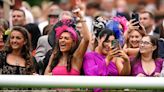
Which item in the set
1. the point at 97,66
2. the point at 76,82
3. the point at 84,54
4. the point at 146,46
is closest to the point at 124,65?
the point at 97,66

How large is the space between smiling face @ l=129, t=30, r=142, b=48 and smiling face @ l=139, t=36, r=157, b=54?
0.77 meters

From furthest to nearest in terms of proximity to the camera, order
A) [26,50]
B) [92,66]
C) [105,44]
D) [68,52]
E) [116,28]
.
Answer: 1. [116,28]
2. [105,44]
3. [26,50]
4. [68,52]
5. [92,66]

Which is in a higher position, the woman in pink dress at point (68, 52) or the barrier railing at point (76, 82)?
the barrier railing at point (76, 82)

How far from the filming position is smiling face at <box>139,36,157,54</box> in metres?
8.00

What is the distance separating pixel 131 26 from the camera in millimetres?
9297

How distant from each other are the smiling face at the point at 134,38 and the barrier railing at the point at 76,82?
11.3ft

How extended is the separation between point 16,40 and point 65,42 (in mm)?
639

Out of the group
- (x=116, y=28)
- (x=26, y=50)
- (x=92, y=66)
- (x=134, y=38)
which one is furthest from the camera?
(x=134, y=38)

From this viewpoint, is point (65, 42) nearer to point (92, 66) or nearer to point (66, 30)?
point (66, 30)

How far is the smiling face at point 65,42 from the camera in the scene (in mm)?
7820

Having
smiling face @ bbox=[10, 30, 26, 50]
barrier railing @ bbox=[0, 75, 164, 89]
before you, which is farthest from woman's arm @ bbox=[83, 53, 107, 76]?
barrier railing @ bbox=[0, 75, 164, 89]

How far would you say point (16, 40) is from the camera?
320 inches

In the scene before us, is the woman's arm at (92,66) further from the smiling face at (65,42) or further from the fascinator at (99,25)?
the fascinator at (99,25)

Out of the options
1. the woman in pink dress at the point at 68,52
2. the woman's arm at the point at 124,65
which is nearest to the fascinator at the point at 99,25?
the woman in pink dress at the point at 68,52
